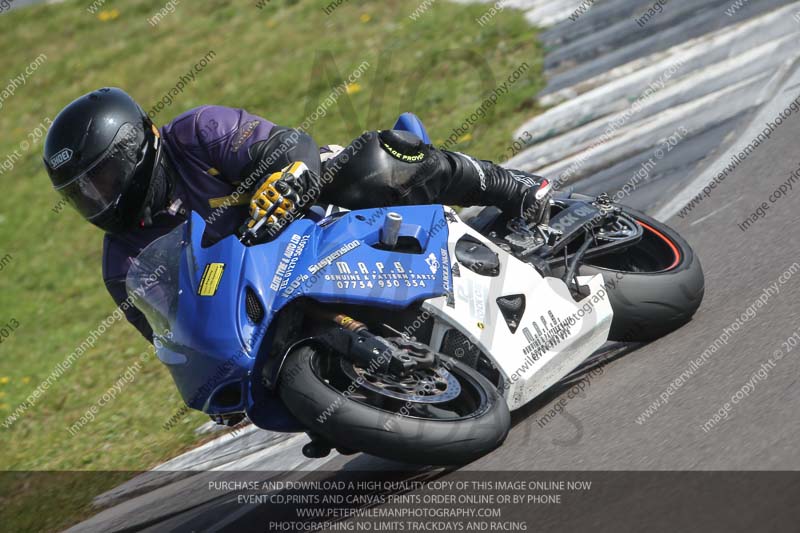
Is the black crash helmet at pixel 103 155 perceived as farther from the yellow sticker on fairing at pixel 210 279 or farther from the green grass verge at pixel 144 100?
the green grass verge at pixel 144 100

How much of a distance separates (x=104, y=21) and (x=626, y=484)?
14229 mm

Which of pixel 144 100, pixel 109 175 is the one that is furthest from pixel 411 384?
pixel 144 100

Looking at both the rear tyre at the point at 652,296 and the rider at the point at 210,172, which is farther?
the rear tyre at the point at 652,296

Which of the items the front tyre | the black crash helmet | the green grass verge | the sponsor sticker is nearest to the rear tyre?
the front tyre

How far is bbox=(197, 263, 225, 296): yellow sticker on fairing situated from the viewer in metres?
4.09

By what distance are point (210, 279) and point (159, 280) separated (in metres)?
0.33

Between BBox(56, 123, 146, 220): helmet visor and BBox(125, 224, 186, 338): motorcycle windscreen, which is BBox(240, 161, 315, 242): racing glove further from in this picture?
BBox(56, 123, 146, 220): helmet visor

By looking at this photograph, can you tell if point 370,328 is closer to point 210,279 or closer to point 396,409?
point 396,409

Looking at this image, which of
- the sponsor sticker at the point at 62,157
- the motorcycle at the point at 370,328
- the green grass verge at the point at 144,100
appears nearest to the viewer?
the motorcycle at the point at 370,328

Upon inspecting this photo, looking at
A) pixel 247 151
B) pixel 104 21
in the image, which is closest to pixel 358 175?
pixel 247 151

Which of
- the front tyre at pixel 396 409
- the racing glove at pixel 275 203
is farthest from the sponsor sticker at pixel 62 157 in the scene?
the front tyre at pixel 396 409

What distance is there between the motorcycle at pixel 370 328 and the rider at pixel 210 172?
8.7 inches

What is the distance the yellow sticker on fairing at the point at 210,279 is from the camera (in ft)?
13.4

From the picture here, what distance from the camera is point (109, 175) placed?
4.51 meters
